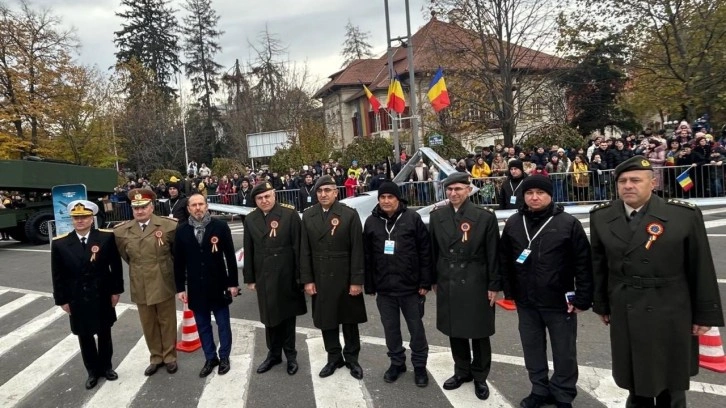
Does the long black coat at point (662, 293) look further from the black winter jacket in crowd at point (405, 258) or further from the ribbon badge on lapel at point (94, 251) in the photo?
the ribbon badge on lapel at point (94, 251)

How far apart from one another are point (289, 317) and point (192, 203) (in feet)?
4.91

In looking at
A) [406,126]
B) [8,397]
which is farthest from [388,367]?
[406,126]

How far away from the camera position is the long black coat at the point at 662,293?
3186 mm

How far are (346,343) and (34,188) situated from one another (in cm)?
1591

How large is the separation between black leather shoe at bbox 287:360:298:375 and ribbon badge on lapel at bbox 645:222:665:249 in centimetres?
337

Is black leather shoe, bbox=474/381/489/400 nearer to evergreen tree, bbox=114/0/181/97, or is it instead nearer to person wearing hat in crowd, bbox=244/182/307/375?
person wearing hat in crowd, bbox=244/182/307/375

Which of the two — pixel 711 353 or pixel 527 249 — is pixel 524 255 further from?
pixel 711 353

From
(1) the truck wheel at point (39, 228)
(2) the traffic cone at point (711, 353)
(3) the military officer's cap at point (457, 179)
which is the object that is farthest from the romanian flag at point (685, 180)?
(1) the truck wheel at point (39, 228)

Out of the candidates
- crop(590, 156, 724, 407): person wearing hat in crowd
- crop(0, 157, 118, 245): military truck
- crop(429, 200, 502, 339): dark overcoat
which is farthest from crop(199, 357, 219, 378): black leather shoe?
crop(0, 157, 118, 245): military truck

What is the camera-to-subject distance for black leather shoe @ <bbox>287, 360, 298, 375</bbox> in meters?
5.02

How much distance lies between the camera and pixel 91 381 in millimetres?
5051

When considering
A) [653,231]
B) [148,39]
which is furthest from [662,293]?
[148,39]

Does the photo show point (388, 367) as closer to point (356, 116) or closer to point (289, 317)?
point (289, 317)

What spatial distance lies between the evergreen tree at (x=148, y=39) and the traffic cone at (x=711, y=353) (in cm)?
5236
